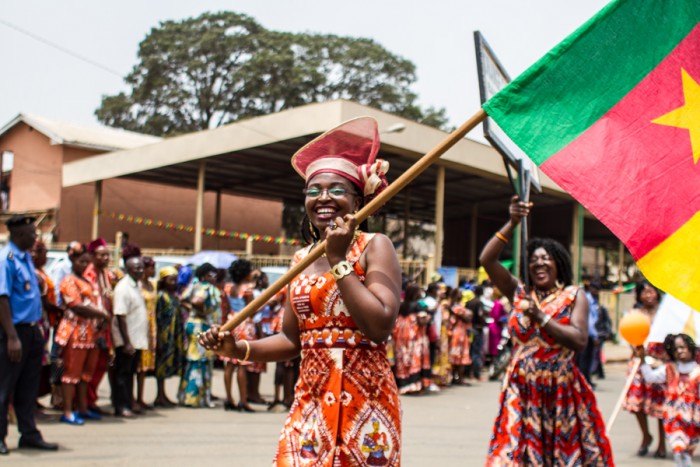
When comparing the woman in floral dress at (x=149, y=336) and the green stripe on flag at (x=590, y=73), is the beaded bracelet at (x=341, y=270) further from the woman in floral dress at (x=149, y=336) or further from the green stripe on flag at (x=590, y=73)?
the woman in floral dress at (x=149, y=336)

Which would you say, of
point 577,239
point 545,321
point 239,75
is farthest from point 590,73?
point 239,75

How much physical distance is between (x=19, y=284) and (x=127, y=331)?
2.29 meters

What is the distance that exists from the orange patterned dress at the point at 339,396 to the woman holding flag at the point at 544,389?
6.69 ft

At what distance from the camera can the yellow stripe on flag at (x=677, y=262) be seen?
3.04 m

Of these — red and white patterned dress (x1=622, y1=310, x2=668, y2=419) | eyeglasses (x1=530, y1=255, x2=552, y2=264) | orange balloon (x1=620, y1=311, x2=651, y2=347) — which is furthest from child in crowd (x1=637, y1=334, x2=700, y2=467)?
eyeglasses (x1=530, y1=255, x2=552, y2=264)

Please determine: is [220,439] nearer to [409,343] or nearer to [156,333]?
[156,333]

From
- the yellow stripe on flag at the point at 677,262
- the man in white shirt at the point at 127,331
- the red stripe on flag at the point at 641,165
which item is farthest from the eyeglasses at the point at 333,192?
the man in white shirt at the point at 127,331

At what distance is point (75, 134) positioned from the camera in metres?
27.6

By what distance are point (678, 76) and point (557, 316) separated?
2261 millimetres

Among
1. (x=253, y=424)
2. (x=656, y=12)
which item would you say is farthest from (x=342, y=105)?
(x=656, y=12)

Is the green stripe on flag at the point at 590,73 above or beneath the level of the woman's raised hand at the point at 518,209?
above

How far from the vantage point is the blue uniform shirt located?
21.0ft

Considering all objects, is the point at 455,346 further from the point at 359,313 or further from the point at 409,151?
the point at 359,313

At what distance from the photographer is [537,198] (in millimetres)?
28000
